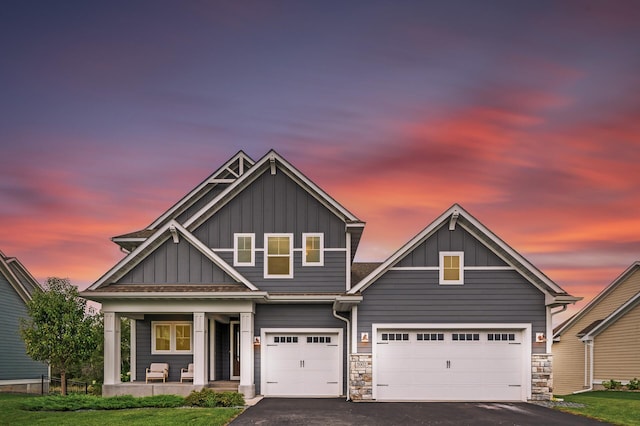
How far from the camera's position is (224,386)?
21.0 m

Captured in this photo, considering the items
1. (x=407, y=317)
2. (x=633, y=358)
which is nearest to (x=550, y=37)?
(x=407, y=317)

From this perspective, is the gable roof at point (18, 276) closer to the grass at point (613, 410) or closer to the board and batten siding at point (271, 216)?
the board and batten siding at point (271, 216)

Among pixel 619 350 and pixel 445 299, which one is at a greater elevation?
pixel 445 299

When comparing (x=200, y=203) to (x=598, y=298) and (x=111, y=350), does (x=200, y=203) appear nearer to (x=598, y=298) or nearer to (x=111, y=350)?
(x=111, y=350)

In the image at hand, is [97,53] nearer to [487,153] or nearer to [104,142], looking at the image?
[104,142]

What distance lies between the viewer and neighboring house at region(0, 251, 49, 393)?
86.4ft

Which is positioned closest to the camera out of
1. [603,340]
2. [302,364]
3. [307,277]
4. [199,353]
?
[199,353]

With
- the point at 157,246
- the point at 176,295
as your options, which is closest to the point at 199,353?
the point at 176,295

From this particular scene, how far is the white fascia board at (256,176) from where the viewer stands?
2183 cm

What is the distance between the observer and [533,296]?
790 inches

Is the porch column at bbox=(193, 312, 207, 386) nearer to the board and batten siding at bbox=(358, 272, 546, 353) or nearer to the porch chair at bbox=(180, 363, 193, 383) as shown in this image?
the porch chair at bbox=(180, 363, 193, 383)

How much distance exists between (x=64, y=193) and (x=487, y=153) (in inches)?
696

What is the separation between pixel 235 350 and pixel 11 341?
440 inches

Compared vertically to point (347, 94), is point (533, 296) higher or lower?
lower
